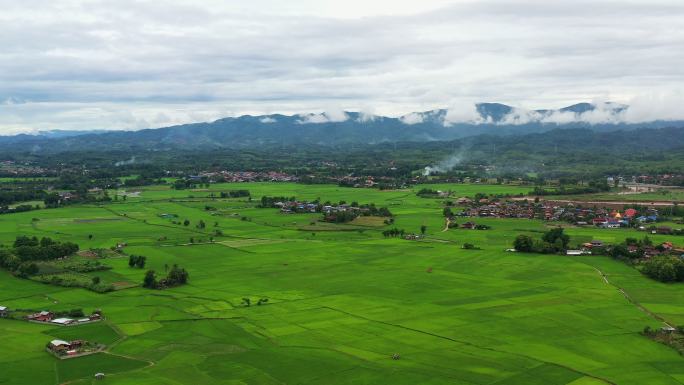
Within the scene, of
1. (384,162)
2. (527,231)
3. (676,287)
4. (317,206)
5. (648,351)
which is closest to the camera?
(648,351)

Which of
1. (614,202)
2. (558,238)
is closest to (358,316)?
(558,238)

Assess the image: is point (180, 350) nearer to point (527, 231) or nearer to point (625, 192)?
point (527, 231)

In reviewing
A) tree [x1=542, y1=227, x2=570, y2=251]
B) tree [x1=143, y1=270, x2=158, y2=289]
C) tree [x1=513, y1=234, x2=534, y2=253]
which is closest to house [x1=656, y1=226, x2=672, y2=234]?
tree [x1=542, y1=227, x2=570, y2=251]

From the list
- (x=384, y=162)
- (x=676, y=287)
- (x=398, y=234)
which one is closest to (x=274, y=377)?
(x=676, y=287)

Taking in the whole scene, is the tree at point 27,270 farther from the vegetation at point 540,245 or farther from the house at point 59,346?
the vegetation at point 540,245

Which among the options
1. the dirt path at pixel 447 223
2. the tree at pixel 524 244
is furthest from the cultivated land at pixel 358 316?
the dirt path at pixel 447 223

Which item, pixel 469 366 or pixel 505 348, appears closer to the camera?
pixel 469 366

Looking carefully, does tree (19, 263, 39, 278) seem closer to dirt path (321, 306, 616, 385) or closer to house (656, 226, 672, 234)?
dirt path (321, 306, 616, 385)
